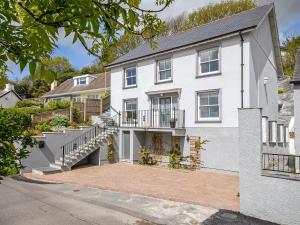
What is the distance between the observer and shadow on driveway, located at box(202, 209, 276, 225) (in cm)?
751

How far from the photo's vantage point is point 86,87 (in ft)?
122

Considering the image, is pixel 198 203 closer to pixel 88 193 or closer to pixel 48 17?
pixel 88 193

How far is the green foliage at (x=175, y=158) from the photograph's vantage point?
17.7 meters

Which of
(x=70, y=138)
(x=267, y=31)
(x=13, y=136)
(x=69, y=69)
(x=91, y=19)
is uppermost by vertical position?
(x=69, y=69)

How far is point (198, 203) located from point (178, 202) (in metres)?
0.73

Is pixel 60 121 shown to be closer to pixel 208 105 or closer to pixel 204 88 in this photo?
pixel 204 88

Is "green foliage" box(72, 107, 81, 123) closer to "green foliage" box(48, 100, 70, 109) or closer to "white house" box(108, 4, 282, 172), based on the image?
"white house" box(108, 4, 282, 172)

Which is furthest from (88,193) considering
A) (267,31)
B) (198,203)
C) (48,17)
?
(267,31)

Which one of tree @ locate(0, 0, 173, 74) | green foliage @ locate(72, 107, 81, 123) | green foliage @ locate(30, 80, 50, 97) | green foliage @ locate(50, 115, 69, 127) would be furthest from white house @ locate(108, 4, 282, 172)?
green foliage @ locate(30, 80, 50, 97)

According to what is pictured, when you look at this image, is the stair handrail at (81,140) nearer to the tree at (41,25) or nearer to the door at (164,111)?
the door at (164,111)

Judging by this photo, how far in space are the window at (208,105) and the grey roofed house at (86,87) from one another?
18.1 m

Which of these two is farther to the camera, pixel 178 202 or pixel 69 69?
pixel 69 69

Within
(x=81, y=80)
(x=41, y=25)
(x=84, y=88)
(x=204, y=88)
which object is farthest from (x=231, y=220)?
(x=81, y=80)

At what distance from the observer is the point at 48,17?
2098 mm
